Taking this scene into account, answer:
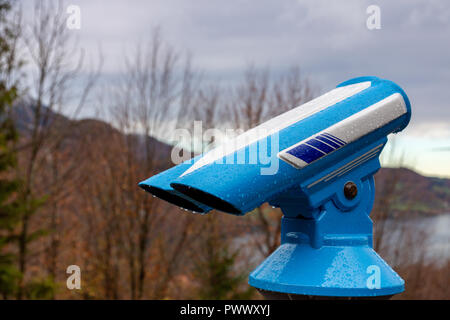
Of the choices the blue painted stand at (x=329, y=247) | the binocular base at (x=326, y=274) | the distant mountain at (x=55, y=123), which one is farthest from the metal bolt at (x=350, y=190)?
the distant mountain at (x=55, y=123)


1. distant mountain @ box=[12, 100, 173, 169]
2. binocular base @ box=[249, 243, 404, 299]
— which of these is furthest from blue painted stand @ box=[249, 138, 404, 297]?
distant mountain @ box=[12, 100, 173, 169]

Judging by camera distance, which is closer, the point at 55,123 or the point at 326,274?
the point at 326,274

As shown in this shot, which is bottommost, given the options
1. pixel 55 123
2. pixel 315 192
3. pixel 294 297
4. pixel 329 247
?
pixel 294 297

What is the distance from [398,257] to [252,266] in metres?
7.51

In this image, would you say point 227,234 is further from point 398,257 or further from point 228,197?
point 228,197

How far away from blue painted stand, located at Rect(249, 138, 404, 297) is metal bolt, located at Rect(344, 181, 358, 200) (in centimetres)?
1

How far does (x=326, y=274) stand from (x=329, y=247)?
115mm

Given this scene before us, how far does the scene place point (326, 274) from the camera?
4.82 feet

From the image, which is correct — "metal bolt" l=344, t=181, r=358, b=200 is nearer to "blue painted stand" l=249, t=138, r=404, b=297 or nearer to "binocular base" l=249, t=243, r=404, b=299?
"blue painted stand" l=249, t=138, r=404, b=297

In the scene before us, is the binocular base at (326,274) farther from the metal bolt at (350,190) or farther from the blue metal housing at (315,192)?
the metal bolt at (350,190)

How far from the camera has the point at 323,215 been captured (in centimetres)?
157

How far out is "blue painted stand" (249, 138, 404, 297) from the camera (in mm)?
1457

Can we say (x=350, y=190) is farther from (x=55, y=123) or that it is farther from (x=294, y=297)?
(x=55, y=123)

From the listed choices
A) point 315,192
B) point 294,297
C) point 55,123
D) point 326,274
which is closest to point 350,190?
Answer: point 315,192
